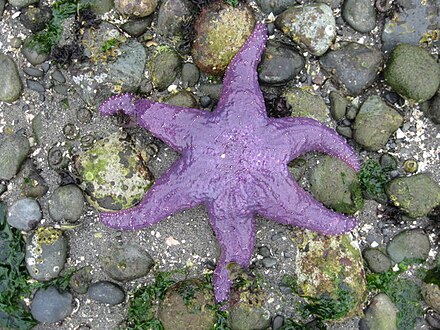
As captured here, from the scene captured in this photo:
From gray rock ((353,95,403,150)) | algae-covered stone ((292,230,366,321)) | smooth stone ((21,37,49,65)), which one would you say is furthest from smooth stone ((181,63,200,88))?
algae-covered stone ((292,230,366,321))

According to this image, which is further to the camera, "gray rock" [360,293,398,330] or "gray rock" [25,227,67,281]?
"gray rock" [25,227,67,281]

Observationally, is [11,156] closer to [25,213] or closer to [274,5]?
[25,213]

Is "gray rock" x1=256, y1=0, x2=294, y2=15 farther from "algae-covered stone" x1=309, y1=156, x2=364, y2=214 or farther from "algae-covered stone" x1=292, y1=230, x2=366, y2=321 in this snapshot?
"algae-covered stone" x1=292, y1=230, x2=366, y2=321

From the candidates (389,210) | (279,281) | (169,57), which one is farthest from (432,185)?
(169,57)

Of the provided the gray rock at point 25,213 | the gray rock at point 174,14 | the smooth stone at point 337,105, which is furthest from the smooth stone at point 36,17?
the smooth stone at point 337,105

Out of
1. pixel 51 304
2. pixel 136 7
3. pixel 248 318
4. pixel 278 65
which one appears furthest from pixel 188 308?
pixel 136 7

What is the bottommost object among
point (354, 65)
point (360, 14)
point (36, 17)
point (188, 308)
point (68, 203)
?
point (188, 308)
